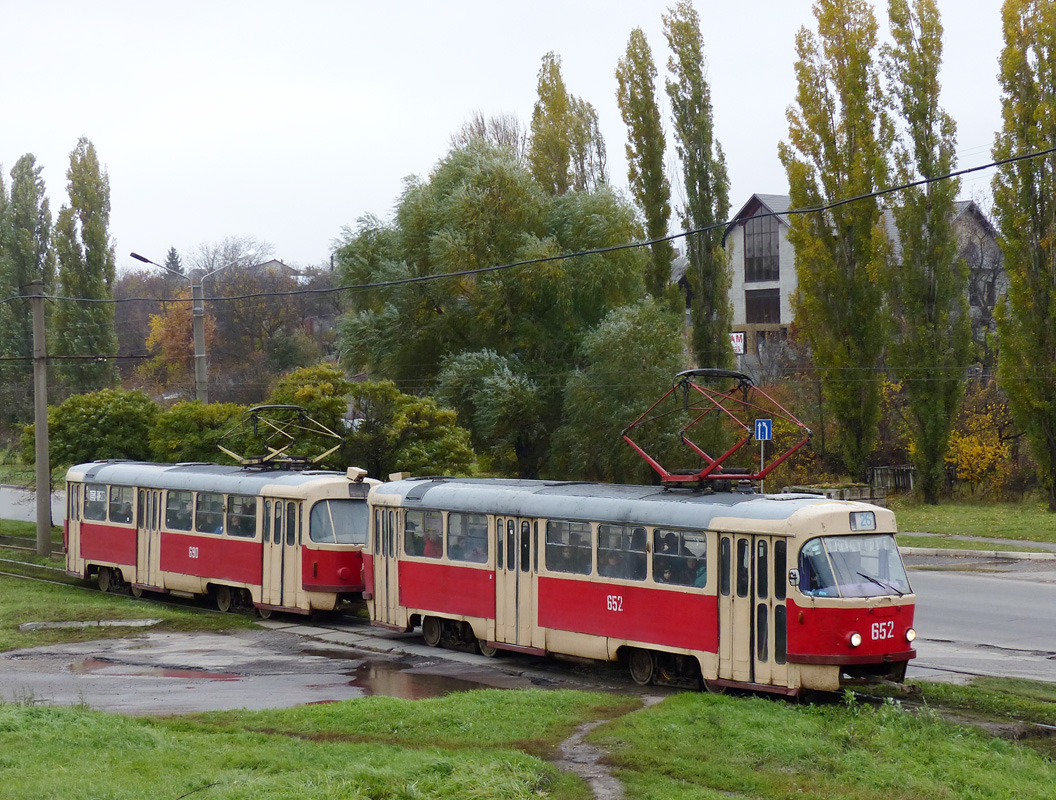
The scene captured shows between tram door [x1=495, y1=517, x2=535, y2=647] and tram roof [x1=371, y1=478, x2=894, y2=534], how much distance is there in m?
0.27

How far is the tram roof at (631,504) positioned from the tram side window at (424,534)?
0.19 metres

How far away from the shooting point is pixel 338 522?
2212 centimetres

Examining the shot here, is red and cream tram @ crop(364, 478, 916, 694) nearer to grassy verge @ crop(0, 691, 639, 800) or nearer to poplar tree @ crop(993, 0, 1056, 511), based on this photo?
grassy verge @ crop(0, 691, 639, 800)

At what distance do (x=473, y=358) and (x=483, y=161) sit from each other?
7.28 metres

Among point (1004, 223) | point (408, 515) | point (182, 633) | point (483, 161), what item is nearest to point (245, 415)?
point (182, 633)

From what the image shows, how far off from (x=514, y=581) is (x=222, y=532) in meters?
8.38

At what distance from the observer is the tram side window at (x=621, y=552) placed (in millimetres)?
15711

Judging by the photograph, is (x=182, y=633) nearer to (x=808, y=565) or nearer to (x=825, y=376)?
(x=808, y=565)

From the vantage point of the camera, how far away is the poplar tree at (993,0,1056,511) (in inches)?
1385

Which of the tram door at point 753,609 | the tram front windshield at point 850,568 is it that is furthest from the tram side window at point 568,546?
the tram front windshield at point 850,568

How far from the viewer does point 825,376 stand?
134ft

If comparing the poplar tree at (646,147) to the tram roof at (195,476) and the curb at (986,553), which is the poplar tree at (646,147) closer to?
the curb at (986,553)

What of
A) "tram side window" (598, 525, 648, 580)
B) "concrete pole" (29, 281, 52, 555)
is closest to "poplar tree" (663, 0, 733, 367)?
"concrete pole" (29, 281, 52, 555)

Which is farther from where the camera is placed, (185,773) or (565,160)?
(565,160)
